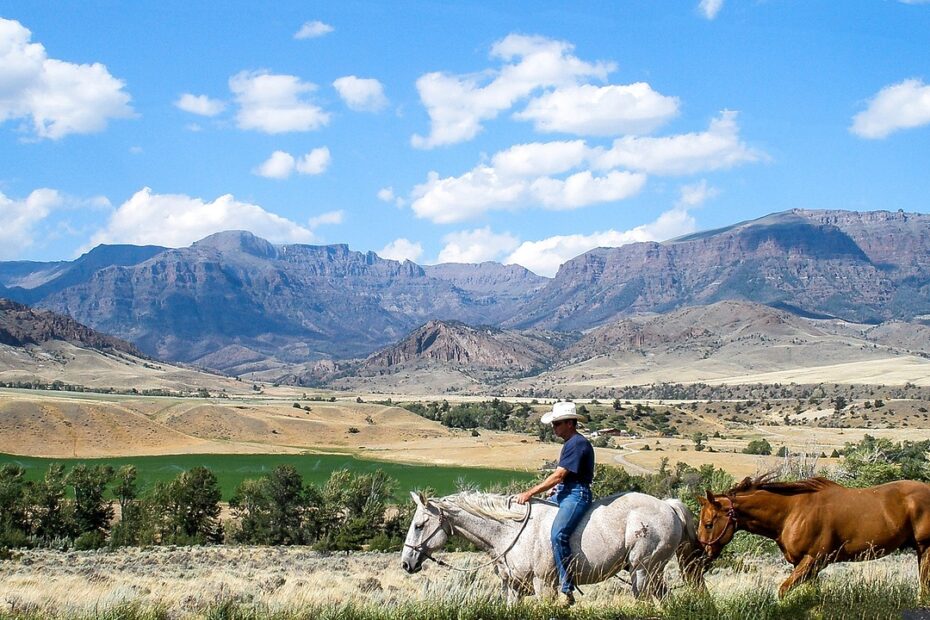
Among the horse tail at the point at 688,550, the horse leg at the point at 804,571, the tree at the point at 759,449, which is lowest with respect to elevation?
the tree at the point at 759,449

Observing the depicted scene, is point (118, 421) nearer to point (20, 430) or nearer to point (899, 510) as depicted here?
point (20, 430)

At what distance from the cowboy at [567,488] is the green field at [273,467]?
60.5m

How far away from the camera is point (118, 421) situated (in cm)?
11525

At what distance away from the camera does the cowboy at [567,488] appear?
944 cm

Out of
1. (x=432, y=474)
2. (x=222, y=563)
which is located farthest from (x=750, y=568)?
(x=432, y=474)

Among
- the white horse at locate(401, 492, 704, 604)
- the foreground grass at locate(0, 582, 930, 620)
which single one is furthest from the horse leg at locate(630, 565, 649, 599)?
the foreground grass at locate(0, 582, 930, 620)

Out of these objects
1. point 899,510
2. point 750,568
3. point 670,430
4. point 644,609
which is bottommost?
point 670,430

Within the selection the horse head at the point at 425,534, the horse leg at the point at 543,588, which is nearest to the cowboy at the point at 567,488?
A: the horse leg at the point at 543,588

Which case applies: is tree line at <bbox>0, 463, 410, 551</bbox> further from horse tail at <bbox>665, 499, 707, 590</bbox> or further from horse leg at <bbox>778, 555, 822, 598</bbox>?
horse leg at <bbox>778, 555, 822, 598</bbox>

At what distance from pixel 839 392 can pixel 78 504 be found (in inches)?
7009

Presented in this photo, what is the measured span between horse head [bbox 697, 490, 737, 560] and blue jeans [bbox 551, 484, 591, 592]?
168cm

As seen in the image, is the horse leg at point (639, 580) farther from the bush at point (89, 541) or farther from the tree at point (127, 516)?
the tree at point (127, 516)

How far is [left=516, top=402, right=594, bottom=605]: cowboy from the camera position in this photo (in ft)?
31.0

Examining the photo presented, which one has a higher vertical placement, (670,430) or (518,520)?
(518,520)
